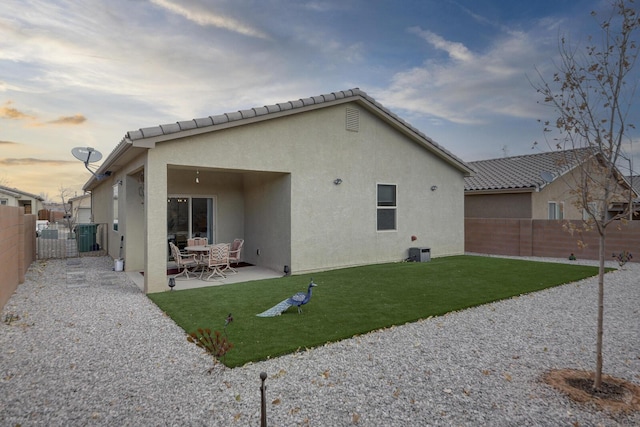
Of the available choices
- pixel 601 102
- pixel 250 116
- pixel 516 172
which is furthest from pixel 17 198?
pixel 601 102

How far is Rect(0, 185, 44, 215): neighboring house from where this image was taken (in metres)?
32.7

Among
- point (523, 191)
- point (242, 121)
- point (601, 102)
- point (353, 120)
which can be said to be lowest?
point (523, 191)

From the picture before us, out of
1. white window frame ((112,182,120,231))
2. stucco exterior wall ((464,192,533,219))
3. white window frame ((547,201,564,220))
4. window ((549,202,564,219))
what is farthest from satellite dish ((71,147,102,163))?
window ((549,202,564,219))

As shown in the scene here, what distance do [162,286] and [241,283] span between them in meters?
1.90

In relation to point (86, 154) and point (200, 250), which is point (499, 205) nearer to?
point (200, 250)

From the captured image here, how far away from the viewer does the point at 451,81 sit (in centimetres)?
1403

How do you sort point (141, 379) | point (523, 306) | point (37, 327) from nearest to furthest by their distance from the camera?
point (141, 379)
point (37, 327)
point (523, 306)

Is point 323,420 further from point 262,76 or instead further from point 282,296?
point 262,76

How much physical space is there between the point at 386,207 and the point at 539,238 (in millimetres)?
7920

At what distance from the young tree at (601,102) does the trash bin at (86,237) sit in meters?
17.8

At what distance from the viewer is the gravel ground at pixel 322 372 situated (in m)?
3.46

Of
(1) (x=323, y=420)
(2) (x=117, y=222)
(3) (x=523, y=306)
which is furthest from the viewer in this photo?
(2) (x=117, y=222)

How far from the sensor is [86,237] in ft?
53.2

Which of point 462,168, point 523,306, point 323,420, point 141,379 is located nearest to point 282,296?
point 141,379
